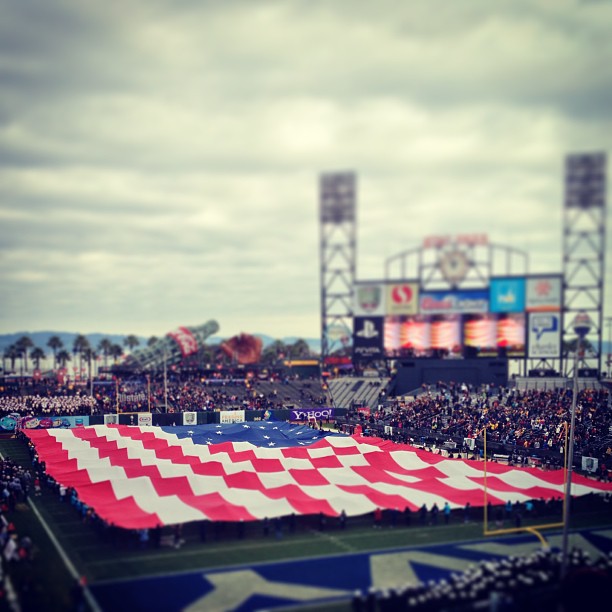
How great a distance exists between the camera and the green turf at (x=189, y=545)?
2216 centimetres

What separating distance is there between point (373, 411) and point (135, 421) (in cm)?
2157

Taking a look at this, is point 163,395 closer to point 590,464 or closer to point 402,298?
point 402,298

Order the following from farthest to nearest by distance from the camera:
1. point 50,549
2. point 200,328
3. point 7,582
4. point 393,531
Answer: point 200,328 < point 393,531 < point 50,549 < point 7,582

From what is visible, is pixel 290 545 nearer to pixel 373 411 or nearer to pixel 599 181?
pixel 373 411

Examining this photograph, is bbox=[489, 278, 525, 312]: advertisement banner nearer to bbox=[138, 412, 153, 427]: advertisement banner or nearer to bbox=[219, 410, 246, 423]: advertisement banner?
bbox=[219, 410, 246, 423]: advertisement banner

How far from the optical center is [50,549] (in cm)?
2512

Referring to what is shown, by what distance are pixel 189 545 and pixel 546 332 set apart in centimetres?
4494

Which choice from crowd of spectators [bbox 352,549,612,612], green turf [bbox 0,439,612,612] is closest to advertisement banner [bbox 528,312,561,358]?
green turf [bbox 0,439,612,612]

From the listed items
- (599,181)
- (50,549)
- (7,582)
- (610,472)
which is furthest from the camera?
(599,181)

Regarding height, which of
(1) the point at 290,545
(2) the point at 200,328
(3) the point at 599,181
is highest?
(3) the point at 599,181

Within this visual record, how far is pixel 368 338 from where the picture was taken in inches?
2621

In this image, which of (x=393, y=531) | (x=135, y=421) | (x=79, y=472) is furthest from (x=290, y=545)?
(x=135, y=421)

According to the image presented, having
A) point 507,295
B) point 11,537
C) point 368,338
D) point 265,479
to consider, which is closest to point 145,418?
point 368,338

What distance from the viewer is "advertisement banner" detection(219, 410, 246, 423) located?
6072 centimetres
